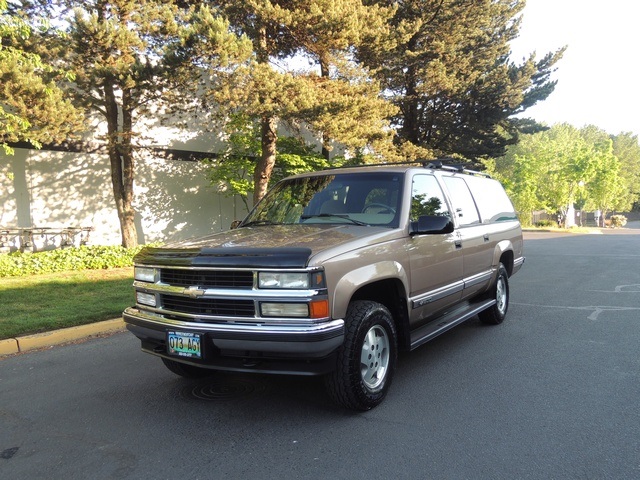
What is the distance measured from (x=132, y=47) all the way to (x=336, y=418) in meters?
10.0

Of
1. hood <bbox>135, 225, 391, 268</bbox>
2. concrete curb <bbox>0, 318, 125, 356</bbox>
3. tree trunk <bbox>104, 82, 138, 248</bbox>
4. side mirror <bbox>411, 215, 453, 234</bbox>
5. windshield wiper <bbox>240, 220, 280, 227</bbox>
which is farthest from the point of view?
tree trunk <bbox>104, 82, 138, 248</bbox>

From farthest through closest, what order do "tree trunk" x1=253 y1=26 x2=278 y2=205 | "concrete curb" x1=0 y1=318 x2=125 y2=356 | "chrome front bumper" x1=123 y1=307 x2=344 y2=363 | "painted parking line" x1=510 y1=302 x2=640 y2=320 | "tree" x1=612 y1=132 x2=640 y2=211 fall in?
"tree" x1=612 y1=132 x2=640 y2=211 → "tree trunk" x1=253 y1=26 x2=278 y2=205 → "painted parking line" x1=510 y1=302 x2=640 y2=320 → "concrete curb" x1=0 y1=318 x2=125 y2=356 → "chrome front bumper" x1=123 y1=307 x2=344 y2=363

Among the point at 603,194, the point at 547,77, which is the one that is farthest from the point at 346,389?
the point at 603,194

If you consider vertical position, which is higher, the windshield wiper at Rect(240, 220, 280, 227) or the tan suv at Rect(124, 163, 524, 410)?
the windshield wiper at Rect(240, 220, 280, 227)

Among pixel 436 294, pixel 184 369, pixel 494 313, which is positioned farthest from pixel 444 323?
pixel 184 369

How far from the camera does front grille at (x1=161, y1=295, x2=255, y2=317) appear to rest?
348cm

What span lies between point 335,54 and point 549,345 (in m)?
11.4

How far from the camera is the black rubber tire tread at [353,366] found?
357cm

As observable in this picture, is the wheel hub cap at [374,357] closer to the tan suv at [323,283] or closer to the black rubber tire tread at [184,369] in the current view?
the tan suv at [323,283]

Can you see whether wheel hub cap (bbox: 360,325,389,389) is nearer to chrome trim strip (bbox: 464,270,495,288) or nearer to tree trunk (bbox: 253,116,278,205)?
chrome trim strip (bbox: 464,270,495,288)

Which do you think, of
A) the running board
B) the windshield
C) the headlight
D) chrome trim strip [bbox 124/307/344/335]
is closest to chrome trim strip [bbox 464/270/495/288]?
the running board

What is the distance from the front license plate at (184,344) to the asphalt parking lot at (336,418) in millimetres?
540

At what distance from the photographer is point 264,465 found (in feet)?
10.00

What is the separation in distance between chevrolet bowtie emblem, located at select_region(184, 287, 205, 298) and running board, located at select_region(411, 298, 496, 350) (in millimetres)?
1895
